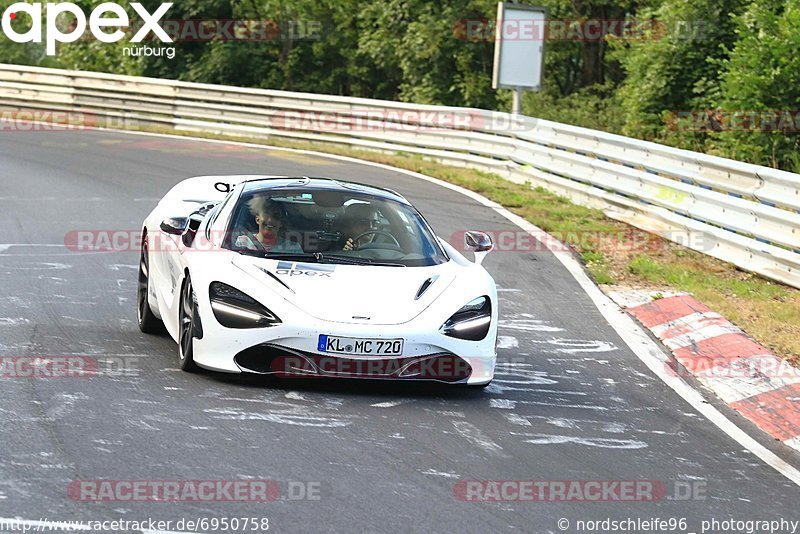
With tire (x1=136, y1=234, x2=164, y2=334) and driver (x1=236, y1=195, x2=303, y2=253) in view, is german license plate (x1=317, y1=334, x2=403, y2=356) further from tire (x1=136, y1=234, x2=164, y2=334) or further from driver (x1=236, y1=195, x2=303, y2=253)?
tire (x1=136, y1=234, x2=164, y2=334)

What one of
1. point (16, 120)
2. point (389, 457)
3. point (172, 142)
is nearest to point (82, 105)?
point (16, 120)

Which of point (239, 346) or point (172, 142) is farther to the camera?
point (172, 142)

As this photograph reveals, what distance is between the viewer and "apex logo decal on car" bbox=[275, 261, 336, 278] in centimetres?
836

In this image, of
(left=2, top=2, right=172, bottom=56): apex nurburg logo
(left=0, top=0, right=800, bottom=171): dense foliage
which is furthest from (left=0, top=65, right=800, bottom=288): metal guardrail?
(left=2, top=2, right=172, bottom=56): apex nurburg logo

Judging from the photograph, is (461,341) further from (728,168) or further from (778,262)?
(728,168)

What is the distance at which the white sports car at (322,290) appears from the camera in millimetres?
7957

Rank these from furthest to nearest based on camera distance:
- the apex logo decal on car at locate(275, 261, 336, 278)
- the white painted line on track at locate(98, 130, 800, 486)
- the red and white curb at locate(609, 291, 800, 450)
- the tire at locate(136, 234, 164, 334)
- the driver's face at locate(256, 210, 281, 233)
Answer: the tire at locate(136, 234, 164, 334) < the driver's face at locate(256, 210, 281, 233) < the red and white curb at locate(609, 291, 800, 450) < the apex logo decal on car at locate(275, 261, 336, 278) < the white painted line on track at locate(98, 130, 800, 486)

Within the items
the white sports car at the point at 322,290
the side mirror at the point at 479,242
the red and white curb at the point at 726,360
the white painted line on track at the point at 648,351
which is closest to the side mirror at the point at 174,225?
the white sports car at the point at 322,290

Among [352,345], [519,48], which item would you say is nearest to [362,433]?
[352,345]

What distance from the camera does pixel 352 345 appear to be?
25.9 ft

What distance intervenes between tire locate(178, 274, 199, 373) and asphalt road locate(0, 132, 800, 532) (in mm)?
132

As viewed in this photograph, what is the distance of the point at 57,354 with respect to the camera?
8859 mm

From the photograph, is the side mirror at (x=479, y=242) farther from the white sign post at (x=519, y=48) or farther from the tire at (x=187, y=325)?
the white sign post at (x=519, y=48)

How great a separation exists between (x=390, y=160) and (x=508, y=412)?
52.1ft
